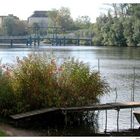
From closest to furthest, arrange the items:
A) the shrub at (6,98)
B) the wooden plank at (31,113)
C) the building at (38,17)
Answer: the wooden plank at (31,113) < the shrub at (6,98) < the building at (38,17)

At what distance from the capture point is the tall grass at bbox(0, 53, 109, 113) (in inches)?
271

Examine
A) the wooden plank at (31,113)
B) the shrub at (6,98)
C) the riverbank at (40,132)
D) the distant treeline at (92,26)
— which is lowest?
the riverbank at (40,132)

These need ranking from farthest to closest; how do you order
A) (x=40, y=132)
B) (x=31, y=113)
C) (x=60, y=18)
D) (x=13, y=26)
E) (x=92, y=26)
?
(x=92, y=26) < (x=60, y=18) < (x=13, y=26) < (x=31, y=113) < (x=40, y=132)

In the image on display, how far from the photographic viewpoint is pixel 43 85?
22.7 feet

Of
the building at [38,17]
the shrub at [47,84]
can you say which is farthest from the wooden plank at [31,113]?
the building at [38,17]

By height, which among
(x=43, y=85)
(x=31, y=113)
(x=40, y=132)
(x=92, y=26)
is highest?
(x=92, y=26)

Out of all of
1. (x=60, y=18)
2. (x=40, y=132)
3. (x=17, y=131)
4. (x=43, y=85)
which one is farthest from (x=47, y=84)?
(x=60, y=18)

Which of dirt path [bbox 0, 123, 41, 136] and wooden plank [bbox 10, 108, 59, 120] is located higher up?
wooden plank [bbox 10, 108, 59, 120]

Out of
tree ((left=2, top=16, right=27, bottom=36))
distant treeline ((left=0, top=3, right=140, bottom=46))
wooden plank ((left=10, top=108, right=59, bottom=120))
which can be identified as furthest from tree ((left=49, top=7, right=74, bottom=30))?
wooden plank ((left=10, top=108, right=59, bottom=120))

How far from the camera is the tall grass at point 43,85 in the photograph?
6.89 m

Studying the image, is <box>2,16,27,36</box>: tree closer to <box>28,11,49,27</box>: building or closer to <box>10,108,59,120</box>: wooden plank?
<box>28,11,49,27</box>: building

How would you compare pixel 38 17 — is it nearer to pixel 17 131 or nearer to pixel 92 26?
pixel 17 131

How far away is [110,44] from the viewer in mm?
24625

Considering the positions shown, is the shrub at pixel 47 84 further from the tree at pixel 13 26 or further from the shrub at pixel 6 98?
the tree at pixel 13 26
